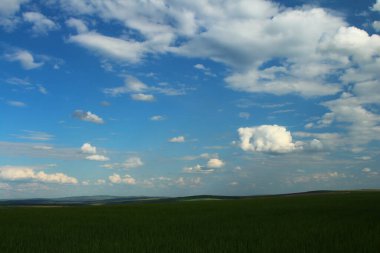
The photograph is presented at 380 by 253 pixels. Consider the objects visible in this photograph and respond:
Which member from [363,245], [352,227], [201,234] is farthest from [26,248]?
[352,227]

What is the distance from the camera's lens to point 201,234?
1894 cm

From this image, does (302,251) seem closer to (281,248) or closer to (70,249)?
(281,248)

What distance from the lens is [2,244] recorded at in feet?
54.5

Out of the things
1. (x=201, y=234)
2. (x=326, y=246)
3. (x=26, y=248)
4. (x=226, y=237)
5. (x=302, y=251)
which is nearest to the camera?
(x=302, y=251)

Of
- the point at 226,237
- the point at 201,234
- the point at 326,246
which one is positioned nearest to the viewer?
the point at 326,246

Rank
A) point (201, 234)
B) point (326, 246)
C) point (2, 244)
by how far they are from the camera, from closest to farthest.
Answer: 1. point (326, 246)
2. point (2, 244)
3. point (201, 234)

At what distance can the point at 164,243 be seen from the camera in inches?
623

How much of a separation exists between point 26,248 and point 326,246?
10.9m

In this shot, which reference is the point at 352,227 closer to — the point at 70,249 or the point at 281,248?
the point at 281,248

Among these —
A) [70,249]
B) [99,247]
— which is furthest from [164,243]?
[70,249]

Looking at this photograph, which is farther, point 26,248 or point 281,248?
point 26,248

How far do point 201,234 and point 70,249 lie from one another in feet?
20.8

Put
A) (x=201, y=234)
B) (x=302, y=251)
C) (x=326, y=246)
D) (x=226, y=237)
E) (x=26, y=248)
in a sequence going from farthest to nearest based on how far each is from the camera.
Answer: (x=201, y=234), (x=226, y=237), (x=26, y=248), (x=326, y=246), (x=302, y=251)

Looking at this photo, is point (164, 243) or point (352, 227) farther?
point (352, 227)
